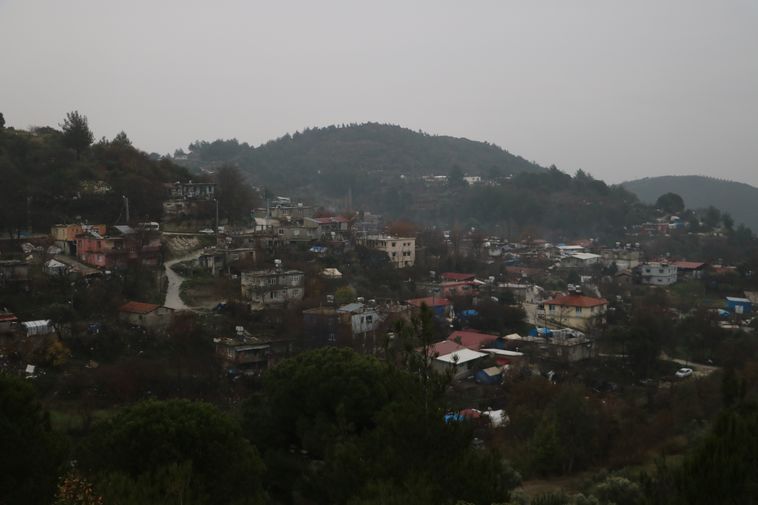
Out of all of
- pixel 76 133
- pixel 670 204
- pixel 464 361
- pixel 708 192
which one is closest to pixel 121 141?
pixel 76 133

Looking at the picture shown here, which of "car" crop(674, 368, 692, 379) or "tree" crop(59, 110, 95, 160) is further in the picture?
"tree" crop(59, 110, 95, 160)

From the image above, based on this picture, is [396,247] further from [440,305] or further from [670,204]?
[670,204]

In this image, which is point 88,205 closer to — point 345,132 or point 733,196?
point 345,132

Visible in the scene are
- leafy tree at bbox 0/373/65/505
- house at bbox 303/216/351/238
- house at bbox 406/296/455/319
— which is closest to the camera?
leafy tree at bbox 0/373/65/505

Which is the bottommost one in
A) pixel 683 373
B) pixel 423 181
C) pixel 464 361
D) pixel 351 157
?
pixel 683 373

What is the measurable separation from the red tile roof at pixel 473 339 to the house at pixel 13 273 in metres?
10.1

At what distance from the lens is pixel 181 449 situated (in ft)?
23.0

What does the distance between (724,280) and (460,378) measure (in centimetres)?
1574

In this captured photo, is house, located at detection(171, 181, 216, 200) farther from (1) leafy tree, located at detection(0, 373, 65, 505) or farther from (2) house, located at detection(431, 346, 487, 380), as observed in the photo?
(1) leafy tree, located at detection(0, 373, 65, 505)

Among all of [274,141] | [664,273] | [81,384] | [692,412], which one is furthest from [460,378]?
[274,141]

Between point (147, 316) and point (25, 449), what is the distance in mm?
9692

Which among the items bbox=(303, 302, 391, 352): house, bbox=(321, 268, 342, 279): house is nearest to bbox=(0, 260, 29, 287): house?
bbox=(303, 302, 391, 352): house

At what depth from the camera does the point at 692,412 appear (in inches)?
488

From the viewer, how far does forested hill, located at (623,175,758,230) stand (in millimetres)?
73375
